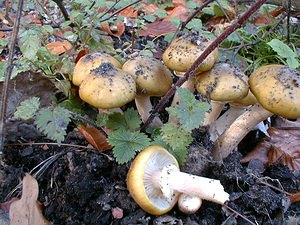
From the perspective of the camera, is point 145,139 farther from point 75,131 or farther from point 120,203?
point 75,131

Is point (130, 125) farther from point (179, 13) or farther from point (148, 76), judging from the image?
point (179, 13)

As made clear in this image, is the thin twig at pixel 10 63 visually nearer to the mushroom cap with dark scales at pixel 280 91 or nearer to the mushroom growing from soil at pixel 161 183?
the mushroom growing from soil at pixel 161 183

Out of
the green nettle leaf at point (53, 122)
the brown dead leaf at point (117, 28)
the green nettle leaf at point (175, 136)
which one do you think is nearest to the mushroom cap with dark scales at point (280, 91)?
the green nettle leaf at point (175, 136)

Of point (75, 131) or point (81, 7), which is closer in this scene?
point (75, 131)

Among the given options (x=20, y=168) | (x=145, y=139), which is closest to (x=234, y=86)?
(x=145, y=139)

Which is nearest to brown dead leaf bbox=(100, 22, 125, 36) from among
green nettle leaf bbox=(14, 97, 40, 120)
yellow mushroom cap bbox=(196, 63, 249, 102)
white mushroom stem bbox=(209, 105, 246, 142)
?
white mushroom stem bbox=(209, 105, 246, 142)

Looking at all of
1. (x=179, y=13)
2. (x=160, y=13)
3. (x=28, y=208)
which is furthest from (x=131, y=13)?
(x=28, y=208)

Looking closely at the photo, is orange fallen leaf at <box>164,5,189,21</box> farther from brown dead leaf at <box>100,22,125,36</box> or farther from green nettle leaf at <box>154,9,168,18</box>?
brown dead leaf at <box>100,22,125,36</box>
